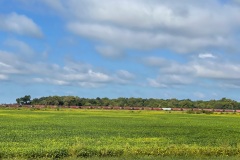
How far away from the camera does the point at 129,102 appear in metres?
187

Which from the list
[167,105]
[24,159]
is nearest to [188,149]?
[24,159]

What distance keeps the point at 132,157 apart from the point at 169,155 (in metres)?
2.35

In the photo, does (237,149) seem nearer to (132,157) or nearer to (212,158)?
(212,158)

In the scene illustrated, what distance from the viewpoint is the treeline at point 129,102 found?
168250 millimetres

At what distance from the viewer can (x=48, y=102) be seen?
Result: 176 meters

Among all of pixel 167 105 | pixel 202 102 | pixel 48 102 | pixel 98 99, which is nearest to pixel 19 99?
pixel 48 102

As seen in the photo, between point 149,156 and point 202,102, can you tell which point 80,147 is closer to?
point 149,156

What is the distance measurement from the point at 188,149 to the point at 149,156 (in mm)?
2831

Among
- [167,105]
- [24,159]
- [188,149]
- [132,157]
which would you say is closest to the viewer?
[24,159]

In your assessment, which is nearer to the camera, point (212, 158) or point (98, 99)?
point (212, 158)

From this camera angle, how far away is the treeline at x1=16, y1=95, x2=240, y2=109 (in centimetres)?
16825

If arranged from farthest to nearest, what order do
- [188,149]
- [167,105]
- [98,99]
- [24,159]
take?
[98,99]
[167,105]
[188,149]
[24,159]

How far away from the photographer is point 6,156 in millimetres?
17906

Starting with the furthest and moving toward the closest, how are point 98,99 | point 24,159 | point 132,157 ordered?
point 98,99 → point 132,157 → point 24,159
